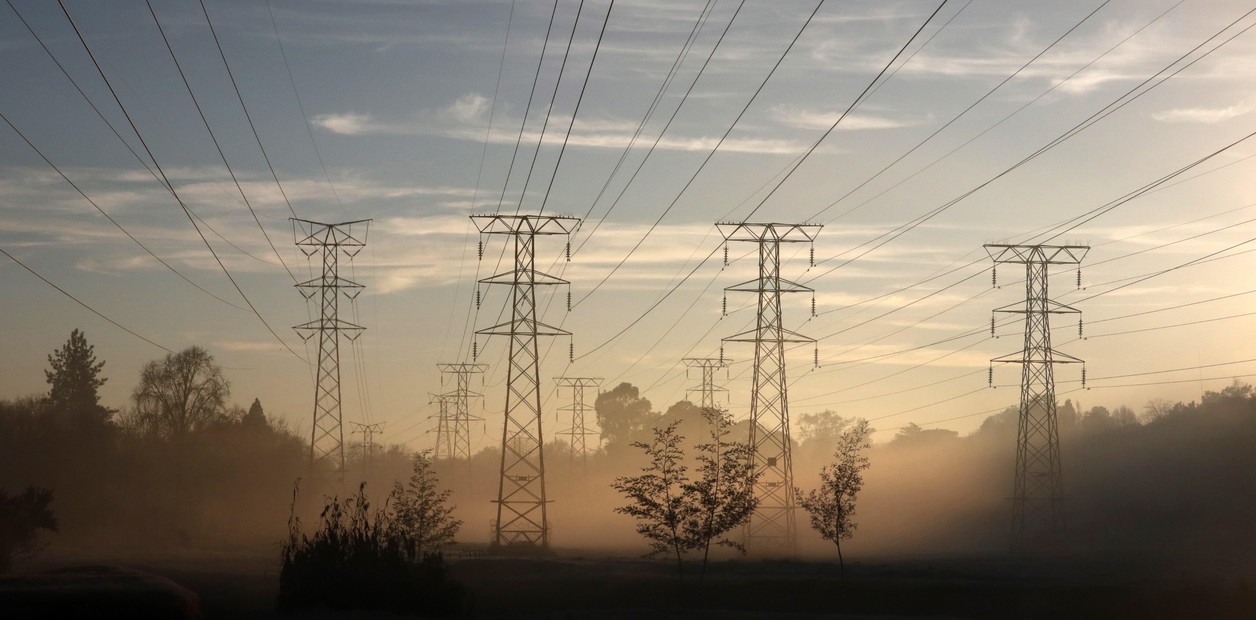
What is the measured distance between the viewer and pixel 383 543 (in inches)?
1558

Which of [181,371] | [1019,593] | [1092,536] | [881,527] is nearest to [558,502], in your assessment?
[881,527]

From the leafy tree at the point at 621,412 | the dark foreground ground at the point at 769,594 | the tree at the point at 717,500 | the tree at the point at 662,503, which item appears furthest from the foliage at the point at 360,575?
the leafy tree at the point at 621,412

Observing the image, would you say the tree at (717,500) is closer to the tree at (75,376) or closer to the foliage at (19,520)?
the foliage at (19,520)

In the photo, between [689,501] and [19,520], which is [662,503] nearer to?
[689,501]

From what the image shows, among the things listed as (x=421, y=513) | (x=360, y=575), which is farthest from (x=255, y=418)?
(x=360, y=575)

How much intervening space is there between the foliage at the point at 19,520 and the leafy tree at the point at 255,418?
6907 centimetres

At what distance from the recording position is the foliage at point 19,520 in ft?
163

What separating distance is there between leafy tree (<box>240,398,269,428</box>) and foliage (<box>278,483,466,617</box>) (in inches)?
3369

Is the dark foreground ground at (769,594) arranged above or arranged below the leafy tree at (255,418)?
below

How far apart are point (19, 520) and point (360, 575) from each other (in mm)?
21418

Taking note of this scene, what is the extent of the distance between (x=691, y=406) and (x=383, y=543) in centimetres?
12862

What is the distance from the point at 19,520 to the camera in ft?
165

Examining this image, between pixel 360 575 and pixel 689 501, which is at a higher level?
pixel 689 501

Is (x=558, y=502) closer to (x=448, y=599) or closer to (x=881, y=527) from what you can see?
(x=881, y=527)
